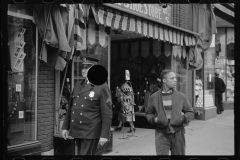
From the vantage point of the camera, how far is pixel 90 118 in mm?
4250

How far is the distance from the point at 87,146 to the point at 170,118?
1.30m

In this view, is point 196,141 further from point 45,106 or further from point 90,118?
point 90,118

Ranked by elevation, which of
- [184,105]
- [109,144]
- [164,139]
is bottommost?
[109,144]

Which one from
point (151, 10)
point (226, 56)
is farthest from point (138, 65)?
point (226, 56)

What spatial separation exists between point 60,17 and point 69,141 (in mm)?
2544

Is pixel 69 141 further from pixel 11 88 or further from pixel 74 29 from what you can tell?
pixel 74 29

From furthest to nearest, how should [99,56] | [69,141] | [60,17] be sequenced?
[99,56] < [69,141] < [60,17]

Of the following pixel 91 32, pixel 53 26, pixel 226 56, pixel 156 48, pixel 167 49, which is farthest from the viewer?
pixel 226 56

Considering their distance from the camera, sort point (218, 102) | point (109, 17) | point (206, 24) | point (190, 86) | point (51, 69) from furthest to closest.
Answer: point (218, 102)
point (190, 86)
point (206, 24)
point (109, 17)
point (51, 69)

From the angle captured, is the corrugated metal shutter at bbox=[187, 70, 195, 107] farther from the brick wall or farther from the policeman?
the policeman

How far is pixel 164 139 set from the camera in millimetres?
4301

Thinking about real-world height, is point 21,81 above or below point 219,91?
above

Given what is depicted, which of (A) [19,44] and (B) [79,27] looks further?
(B) [79,27]
